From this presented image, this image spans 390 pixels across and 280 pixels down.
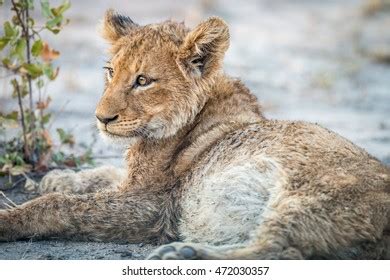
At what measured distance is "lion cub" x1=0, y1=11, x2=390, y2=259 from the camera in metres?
4.06

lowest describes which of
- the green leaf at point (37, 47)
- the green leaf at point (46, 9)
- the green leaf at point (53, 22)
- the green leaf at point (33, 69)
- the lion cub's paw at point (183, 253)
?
the lion cub's paw at point (183, 253)

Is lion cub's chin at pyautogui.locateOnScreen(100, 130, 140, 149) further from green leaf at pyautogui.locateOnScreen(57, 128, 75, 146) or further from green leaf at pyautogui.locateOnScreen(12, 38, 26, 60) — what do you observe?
green leaf at pyautogui.locateOnScreen(57, 128, 75, 146)

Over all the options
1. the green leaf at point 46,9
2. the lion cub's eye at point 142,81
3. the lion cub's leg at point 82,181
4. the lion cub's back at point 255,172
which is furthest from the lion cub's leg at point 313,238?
the green leaf at point 46,9

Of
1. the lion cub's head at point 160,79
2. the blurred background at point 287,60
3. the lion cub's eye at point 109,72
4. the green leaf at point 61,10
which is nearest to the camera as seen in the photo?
the lion cub's head at point 160,79

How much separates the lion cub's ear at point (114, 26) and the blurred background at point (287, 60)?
1.17 meters

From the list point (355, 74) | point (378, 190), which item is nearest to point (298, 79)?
point (355, 74)

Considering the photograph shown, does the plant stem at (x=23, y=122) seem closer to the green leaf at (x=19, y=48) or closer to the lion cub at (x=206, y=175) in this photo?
the green leaf at (x=19, y=48)

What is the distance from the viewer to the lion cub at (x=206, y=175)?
4.06 meters

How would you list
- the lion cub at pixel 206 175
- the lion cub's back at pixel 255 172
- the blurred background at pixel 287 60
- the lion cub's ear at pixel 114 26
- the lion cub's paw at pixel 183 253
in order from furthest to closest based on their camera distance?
1. the blurred background at pixel 287 60
2. the lion cub's ear at pixel 114 26
3. the lion cub's back at pixel 255 172
4. the lion cub at pixel 206 175
5. the lion cub's paw at pixel 183 253

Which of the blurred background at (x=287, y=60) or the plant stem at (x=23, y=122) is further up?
the blurred background at (x=287, y=60)

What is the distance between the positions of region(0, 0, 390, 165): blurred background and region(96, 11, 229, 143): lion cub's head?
1542 millimetres

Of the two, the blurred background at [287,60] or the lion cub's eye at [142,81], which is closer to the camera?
the lion cub's eye at [142,81]

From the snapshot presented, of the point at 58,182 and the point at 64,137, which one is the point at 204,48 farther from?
the point at 64,137
